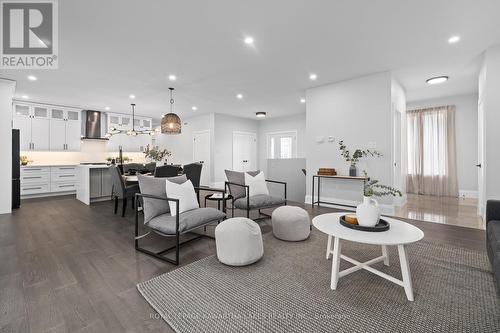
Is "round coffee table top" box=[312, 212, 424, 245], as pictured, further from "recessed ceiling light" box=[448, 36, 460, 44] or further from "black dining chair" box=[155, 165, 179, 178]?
"black dining chair" box=[155, 165, 179, 178]

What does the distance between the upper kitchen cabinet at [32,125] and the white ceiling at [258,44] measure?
0.93 m

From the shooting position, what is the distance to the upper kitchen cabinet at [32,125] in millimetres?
6125

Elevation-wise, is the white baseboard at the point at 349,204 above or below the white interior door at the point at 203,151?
below

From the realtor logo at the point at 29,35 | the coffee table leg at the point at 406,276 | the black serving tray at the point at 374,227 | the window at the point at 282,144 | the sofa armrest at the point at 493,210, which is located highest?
the realtor logo at the point at 29,35

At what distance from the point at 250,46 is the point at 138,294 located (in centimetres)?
330

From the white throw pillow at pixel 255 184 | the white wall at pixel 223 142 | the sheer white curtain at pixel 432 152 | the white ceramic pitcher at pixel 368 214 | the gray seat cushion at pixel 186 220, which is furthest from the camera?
the white wall at pixel 223 142

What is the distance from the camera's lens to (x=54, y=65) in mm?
3939

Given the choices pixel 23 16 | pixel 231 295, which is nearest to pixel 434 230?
pixel 231 295

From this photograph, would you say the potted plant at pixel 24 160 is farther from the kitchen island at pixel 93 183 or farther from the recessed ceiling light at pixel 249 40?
the recessed ceiling light at pixel 249 40

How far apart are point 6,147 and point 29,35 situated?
2.70 metres

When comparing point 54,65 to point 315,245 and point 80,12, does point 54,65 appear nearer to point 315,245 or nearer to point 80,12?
point 80,12

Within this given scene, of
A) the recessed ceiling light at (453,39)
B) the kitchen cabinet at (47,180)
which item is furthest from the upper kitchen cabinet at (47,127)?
the recessed ceiling light at (453,39)

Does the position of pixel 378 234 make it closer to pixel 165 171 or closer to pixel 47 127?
pixel 165 171

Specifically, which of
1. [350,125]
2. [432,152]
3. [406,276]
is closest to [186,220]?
[406,276]
